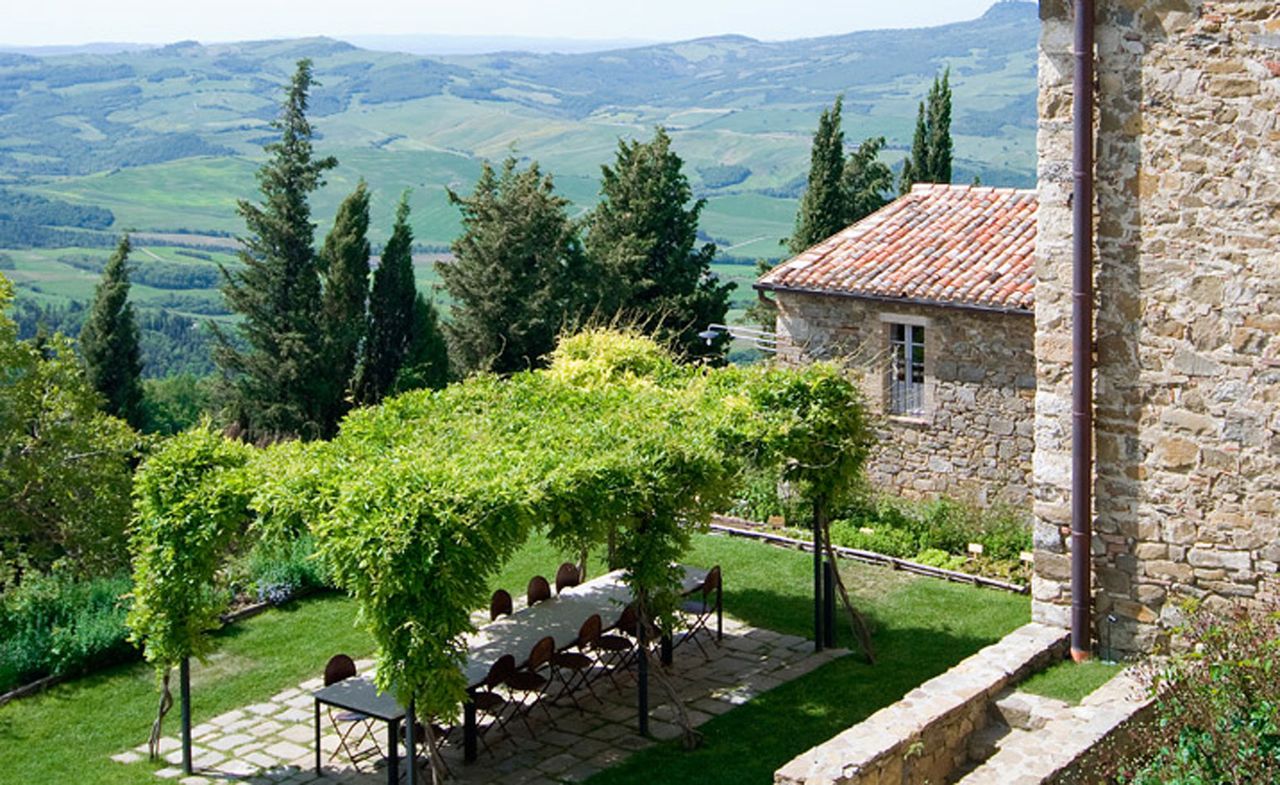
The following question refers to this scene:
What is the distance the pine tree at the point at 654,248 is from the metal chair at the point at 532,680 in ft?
52.0

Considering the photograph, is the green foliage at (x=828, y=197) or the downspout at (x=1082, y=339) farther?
the green foliage at (x=828, y=197)

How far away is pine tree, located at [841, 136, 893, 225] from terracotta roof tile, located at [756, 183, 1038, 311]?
10798mm

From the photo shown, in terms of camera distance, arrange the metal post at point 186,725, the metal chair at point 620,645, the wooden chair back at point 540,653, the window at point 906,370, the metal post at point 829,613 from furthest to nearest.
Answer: the window at point 906,370
the metal post at point 829,613
the metal chair at point 620,645
the wooden chair back at point 540,653
the metal post at point 186,725

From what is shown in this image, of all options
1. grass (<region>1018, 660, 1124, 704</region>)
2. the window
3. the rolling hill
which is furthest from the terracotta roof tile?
the rolling hill

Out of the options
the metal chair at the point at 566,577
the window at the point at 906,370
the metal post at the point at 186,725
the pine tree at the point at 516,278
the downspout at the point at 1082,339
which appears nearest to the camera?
the downspout at the point at 1082,339

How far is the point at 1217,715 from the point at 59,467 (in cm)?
1357

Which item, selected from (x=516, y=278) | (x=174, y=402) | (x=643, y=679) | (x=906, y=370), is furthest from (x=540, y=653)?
(x=174, y=402)

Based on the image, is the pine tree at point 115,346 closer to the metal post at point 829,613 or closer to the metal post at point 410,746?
the metal post at point 829,613

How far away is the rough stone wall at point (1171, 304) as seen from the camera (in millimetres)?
9914

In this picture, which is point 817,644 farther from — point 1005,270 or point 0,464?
point 0,464

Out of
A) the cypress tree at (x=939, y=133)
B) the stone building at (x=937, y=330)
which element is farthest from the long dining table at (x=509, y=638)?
the cypress tree at (x=939, y=133)

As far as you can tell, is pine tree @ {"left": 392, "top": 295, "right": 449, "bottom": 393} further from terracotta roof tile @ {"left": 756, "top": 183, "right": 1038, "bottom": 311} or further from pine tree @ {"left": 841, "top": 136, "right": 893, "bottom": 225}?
terracotta roof tile @ {"left": 756, "top": 183, "right": 1038, "bottom": 311}

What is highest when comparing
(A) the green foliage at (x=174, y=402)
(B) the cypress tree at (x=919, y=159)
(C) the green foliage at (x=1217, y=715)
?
(B) the cypress tree at (x=919, y=159)

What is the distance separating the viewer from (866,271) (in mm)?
19062
